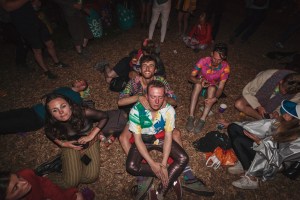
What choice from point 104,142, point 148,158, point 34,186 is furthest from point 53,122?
point 148,158

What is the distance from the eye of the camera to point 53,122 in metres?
3.38

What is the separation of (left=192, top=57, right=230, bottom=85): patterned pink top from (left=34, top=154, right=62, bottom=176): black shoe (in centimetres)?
377

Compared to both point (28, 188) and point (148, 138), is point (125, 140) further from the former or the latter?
point (28, 188)

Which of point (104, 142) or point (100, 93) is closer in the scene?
point (104, 142)

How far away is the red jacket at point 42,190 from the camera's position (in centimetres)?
269

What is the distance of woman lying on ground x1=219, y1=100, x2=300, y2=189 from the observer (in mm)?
3562

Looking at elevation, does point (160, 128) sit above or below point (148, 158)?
above

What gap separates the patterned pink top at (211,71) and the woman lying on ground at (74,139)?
108 inches

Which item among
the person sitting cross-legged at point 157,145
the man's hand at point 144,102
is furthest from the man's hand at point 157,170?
the man's hand at point 144,102

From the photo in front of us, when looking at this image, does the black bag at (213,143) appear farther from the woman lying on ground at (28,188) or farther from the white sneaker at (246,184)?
the woman lying on ground at (28,188)

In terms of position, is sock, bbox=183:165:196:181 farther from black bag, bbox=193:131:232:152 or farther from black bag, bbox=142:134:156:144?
black bag, bbox=142:134:156:144

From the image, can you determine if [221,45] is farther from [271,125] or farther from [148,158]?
[148,158]

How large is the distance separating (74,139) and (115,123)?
1.00 meters

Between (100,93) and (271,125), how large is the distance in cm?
445
